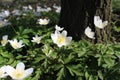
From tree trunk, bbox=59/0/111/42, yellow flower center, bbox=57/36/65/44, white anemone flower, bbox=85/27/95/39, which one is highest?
tree trunk, bbox=59/0/111/42

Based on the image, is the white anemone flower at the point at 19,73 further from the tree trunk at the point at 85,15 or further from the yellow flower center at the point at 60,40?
the tree trunk at the point at 85,15

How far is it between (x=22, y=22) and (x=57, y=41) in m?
1.75

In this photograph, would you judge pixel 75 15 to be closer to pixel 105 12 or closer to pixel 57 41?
pixel 105 12

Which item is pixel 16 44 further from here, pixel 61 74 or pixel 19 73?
pixel 19 73

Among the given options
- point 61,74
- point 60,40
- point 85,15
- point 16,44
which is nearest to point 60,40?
point 60,40

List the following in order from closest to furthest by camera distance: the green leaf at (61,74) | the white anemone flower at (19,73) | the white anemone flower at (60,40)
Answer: the white anemone flower at (19,73)
the green leaf at (61,74)
the white anemone flower at (60,40)

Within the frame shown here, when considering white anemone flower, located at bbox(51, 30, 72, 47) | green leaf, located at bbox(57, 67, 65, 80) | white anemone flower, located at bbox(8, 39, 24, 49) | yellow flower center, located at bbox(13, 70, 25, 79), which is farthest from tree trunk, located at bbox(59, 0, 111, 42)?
yellow flower center, located at bbox(13, 70, 25, 79)

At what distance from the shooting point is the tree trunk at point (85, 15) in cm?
420

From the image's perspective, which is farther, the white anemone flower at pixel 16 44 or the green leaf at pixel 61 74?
the white anemone flower at pixel 16 44

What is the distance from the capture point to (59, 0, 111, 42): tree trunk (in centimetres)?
Answer: 420

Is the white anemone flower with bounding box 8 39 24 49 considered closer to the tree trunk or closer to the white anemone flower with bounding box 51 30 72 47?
the white anemone flower with bounding box 51 30 72 47

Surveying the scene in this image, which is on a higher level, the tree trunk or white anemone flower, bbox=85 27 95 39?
the tree trunk

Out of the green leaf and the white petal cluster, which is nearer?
the white petal cluster

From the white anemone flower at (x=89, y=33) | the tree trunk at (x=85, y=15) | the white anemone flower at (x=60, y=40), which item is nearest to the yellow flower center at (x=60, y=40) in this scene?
the white anemone flower at (x=60, y=40)
